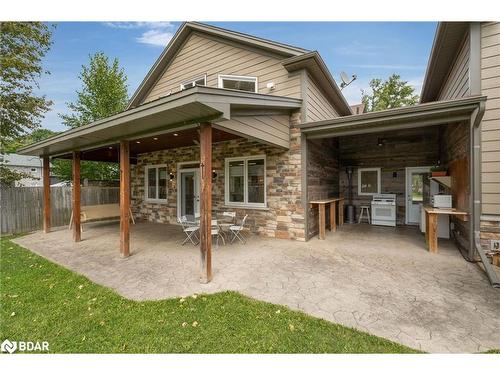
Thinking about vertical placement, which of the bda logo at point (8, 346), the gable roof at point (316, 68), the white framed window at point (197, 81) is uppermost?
the white framed window at point (197, 81)

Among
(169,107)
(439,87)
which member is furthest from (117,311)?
(439,87)

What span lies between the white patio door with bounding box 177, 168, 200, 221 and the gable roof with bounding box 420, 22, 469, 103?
7.57 meters

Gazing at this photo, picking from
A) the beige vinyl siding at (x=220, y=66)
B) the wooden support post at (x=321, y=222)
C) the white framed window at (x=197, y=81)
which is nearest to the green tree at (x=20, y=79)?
the beige vinyl siding at (x=220, y=66)

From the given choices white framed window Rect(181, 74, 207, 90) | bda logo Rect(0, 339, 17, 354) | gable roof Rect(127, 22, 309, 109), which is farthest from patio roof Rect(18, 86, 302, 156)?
white framed window Rect(181, 74, 207, 90)

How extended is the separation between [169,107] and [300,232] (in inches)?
172

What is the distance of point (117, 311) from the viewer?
9.37 ft

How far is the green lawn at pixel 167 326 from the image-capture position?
2.23 m

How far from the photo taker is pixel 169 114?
3643mm

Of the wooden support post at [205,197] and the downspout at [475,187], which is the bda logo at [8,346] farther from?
the downspout at [475,187]

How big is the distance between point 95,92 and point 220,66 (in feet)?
29.7

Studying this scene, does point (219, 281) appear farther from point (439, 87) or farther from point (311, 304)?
point (439, 87)

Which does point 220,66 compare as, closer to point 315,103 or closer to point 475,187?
point 315,103

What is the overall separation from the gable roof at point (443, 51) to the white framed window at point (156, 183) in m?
8.84

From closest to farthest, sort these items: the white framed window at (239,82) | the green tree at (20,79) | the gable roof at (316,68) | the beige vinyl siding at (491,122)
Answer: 1. the beige vinyl siding at (491,122)
2. the gable roof at (316,68)
3. the white framed window at (239,82)
4. the green tree at (20,79)
